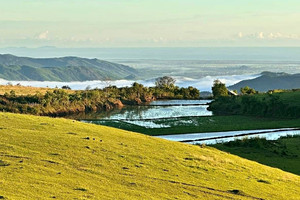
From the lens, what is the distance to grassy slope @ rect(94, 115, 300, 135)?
33.7m

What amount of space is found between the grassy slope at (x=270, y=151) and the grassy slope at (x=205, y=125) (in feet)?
23.1

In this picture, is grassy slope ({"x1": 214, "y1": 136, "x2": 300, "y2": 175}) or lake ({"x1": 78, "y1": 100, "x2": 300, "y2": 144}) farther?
lake ({"x1": 78, "y1": 100, "x2": 300, "y2": 144})

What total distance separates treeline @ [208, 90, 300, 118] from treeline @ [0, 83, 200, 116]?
1073 cm

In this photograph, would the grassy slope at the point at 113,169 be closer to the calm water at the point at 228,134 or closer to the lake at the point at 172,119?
the calm water at the point at 228,134

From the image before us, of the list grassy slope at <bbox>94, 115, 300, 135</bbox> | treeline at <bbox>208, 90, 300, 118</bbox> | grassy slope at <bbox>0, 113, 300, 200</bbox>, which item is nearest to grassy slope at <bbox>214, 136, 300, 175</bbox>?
grassy slope at <bbox>0, 113, 300, 200</bbox>

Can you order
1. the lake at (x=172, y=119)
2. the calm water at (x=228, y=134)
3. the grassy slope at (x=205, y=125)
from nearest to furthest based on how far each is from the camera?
the calm water at (x=228, y=134)
the lake at (x=172, y=119)
the grassy slope at (x=205, y=125)

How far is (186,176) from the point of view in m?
14.7

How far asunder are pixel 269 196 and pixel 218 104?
41048 mm

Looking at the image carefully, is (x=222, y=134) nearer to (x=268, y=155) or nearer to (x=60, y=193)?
(x=268, y=155)

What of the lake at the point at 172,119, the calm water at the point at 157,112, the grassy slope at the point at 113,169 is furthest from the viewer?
the calm water at the point at 157,112

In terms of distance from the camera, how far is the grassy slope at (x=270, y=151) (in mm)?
22447

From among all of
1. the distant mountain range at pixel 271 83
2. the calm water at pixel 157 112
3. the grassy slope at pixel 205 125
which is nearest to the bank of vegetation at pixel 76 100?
the calm water at pixel 157 112

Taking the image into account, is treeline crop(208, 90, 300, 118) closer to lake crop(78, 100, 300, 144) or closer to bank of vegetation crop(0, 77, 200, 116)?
lake crop(78, 100, 300, 144)

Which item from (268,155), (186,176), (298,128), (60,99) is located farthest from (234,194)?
(60,99)
